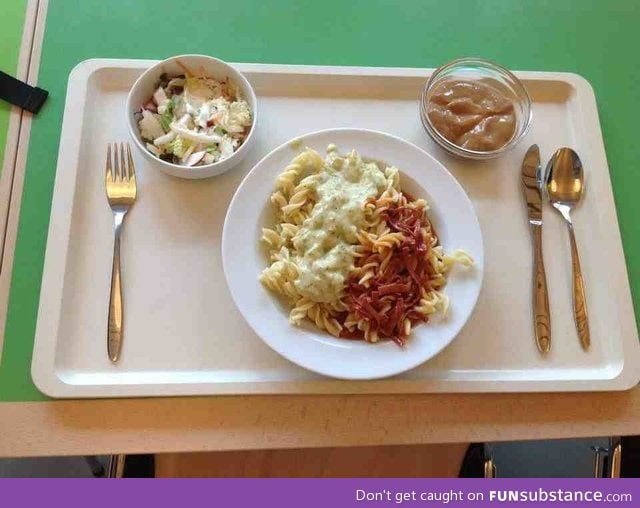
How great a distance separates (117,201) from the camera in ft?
4.00

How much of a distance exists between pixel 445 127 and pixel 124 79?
84cm

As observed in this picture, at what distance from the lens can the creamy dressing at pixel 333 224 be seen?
1049 millimetres

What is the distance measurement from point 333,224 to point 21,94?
0.88 meters

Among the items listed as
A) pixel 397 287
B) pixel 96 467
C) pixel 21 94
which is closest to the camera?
pixel 397 287

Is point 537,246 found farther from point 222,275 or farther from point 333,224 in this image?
point 222,275

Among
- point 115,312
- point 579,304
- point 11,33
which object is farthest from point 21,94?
point 579,304

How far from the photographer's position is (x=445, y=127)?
1264 mm

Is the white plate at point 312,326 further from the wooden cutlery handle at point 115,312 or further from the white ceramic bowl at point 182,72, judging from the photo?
the wooden cutlery handle at point 115,312

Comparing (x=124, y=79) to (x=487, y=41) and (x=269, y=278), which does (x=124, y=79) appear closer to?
(x=269, y=278)

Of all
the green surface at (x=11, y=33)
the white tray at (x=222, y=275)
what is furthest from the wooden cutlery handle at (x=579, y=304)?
the green surface at (x=11, y=33)

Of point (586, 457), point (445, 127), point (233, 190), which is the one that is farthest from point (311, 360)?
point (586, 457)

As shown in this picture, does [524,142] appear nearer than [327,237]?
No

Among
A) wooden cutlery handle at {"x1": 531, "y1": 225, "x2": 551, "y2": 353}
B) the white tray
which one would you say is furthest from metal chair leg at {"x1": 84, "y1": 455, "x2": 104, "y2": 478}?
wooden cutlery handle at {"x1": 531, "y1": 225, "x2": 551, "y2": 353}

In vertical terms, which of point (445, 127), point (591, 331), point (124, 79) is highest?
point (124, 79)
